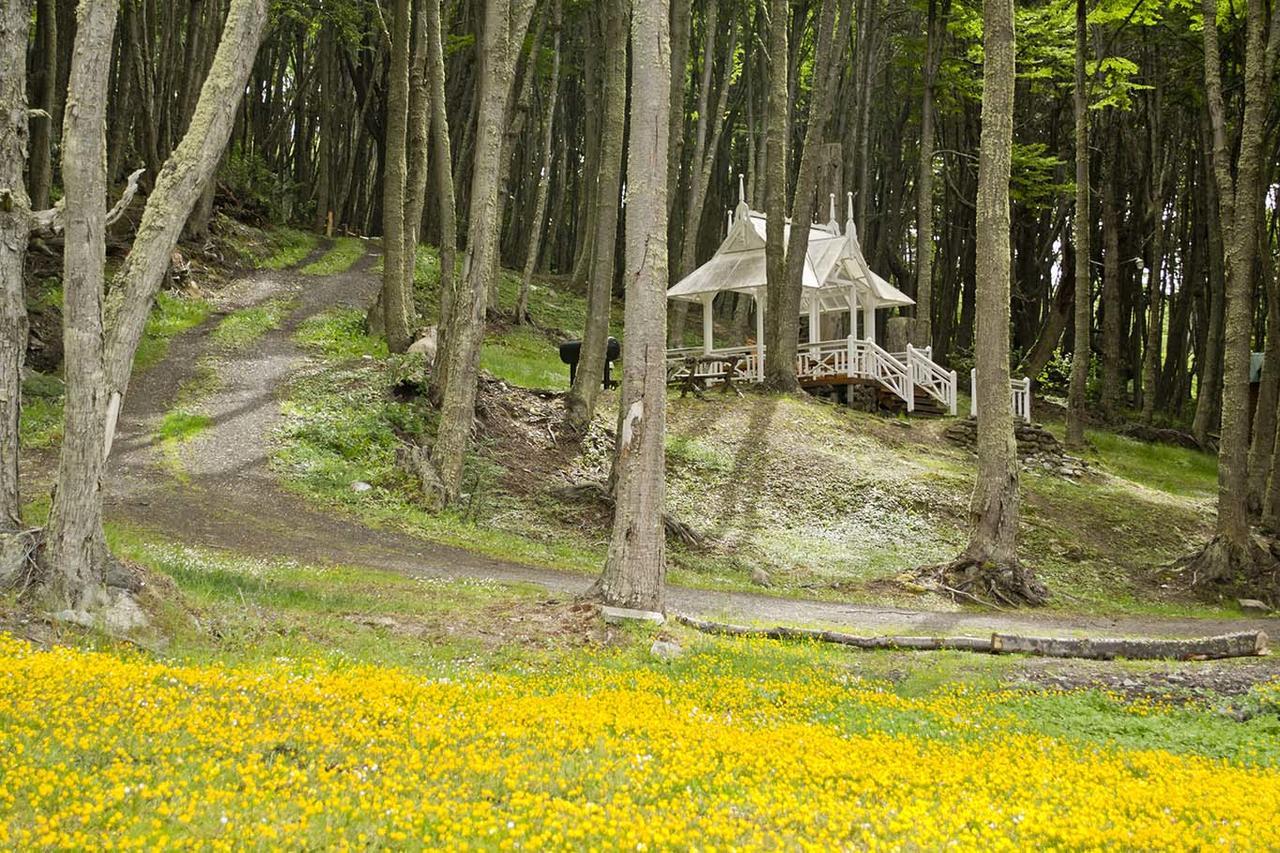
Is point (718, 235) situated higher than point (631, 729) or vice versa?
point (718, 235)

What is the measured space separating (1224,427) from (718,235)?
110 feet

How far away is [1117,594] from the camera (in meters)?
18.5

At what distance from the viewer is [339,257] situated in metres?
37.8

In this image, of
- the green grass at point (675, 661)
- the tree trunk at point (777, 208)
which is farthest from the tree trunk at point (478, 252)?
the tree trunk at point (777, 208)

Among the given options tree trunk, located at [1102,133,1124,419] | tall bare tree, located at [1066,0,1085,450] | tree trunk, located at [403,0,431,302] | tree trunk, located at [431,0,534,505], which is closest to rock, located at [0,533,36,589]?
tree trunk, located at [431,0,534,505]

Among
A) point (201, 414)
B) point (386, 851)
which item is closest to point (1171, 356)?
point (201, 414)

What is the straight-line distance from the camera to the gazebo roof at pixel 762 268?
3081 cm

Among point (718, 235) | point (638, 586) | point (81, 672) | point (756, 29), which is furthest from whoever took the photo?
point (718, 235)

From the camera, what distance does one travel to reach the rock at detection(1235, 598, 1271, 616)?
1711 cm

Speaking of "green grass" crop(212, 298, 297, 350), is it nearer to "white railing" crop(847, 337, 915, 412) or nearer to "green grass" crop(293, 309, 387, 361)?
"green grass" crop(293, 309, 387, 361)

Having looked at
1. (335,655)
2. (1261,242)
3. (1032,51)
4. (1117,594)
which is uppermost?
(1032,51)

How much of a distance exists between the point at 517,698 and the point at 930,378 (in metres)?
25.1

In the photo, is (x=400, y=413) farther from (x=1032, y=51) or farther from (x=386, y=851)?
(x=1032, y=51)

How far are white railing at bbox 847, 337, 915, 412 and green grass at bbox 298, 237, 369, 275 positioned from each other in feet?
53.6
